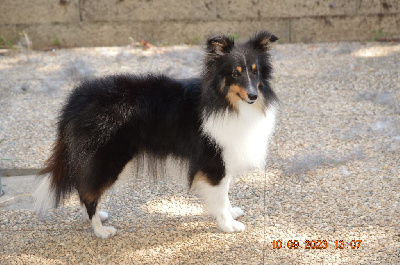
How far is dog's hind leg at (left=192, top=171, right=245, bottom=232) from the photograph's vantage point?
3.93 m

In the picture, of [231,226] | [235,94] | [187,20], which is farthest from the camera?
[187,20]

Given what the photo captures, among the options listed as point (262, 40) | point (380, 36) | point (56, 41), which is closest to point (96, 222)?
point (262, 40)

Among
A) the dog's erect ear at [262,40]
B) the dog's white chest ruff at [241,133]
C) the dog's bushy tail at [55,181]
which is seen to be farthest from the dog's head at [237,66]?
the dog's bushy tail at [55,181]

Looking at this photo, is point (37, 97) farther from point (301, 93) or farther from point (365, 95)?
point (365, 95)

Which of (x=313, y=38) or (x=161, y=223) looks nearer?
(x=161, y=223)

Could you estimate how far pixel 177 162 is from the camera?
13.1 ft

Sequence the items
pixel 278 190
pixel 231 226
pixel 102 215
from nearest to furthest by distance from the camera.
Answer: pixel 231 226 < pixel 102 215 < pixel 278 190

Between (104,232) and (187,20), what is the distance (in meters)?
4.19

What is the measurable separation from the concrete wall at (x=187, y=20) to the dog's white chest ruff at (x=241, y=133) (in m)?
3.74

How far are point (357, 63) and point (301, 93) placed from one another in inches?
41.3

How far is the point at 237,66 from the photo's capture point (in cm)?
354

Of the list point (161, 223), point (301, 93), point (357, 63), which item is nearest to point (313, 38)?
point (357, 63)
